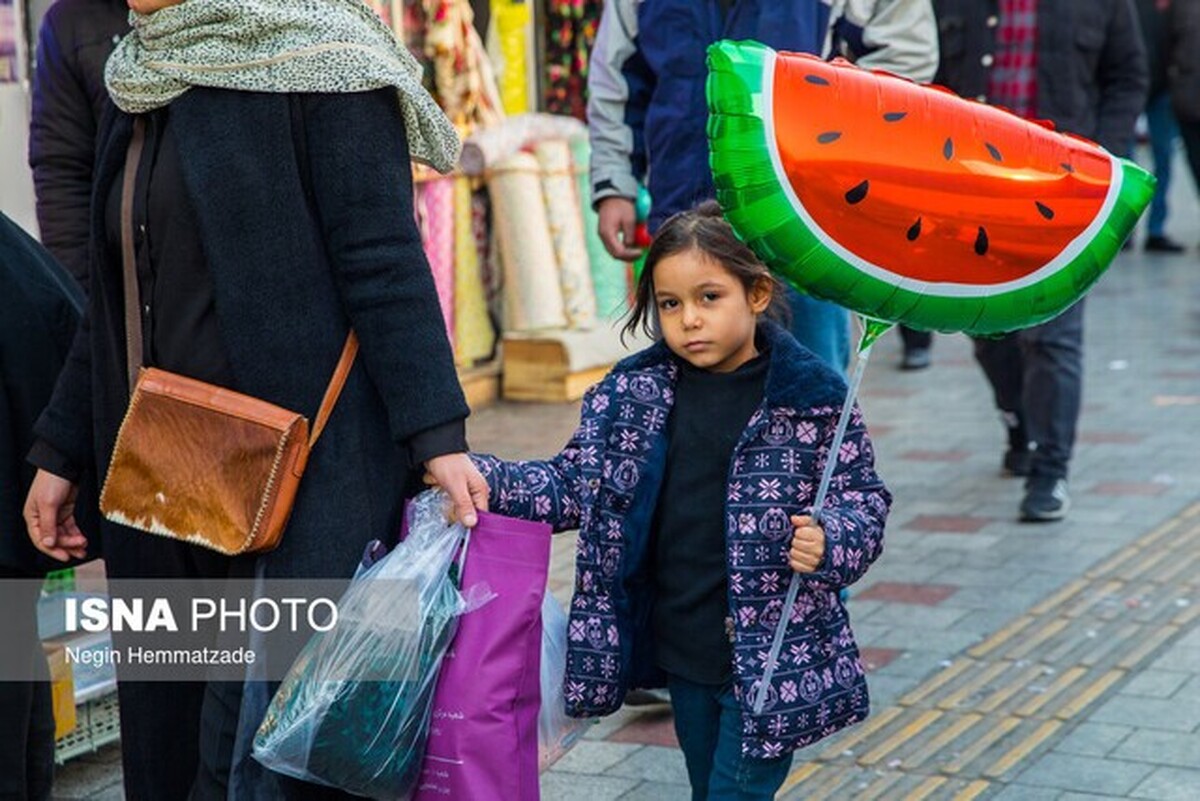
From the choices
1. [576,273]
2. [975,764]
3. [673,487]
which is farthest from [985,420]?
[673,487]

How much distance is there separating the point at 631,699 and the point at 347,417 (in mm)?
1867

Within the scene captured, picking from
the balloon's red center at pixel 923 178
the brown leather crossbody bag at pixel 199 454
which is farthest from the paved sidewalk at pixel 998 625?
the balloon's red center at pixel 923 178

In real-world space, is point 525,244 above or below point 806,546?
below

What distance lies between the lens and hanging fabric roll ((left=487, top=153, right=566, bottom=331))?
8.63 meters

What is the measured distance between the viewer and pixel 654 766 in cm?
452

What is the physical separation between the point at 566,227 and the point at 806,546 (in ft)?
18.6

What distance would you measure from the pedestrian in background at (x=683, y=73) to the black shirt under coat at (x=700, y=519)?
3.66 ft

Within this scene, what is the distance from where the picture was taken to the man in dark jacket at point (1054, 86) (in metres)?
6.65

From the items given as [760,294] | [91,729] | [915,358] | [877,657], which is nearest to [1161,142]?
[915,358]

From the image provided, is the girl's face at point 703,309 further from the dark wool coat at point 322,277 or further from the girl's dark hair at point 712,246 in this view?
the dark wool coat at point 322,277

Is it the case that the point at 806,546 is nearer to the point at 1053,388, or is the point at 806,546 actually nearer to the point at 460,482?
the point at 460,482

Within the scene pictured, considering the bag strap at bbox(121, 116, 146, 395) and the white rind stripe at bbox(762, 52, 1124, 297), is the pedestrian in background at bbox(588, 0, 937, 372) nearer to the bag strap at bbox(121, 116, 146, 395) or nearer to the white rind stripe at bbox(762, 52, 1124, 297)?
the white rind stripe at bbox(762, 52, 1124, 297)

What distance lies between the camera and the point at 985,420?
8484 millimetres

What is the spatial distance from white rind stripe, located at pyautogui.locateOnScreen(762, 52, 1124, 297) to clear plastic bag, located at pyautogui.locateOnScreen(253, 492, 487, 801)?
752 millimetres
